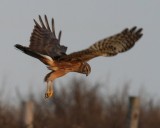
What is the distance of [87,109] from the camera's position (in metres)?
30.3

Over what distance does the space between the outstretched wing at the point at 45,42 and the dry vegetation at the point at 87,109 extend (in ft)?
29.9

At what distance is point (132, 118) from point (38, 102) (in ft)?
37.3

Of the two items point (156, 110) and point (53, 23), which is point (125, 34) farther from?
point (156, 110)

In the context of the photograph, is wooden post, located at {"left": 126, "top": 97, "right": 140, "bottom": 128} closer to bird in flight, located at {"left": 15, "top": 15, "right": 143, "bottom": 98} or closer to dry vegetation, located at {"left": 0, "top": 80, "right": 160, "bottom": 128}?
bird in flight, located at {"left": 15, "top": 15, "right": 143, "bottom": 98}

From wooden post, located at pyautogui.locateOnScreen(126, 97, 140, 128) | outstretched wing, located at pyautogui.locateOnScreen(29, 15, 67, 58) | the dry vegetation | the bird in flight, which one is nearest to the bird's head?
the bird in flight

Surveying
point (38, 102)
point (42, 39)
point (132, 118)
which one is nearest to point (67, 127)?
point (38, 102)

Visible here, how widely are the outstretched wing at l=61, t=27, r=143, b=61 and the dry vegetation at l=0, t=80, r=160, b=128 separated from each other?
11.6 metres

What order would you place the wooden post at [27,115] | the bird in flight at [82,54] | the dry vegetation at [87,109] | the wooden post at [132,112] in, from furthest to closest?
the dry vegetation at [87,109] < the wooden post at [27,115] < the wooden post at [132,112] < the bird in flight at [82,54]

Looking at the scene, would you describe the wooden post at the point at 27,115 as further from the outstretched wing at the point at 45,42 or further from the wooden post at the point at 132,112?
the outstretched wing at the point at 45,42

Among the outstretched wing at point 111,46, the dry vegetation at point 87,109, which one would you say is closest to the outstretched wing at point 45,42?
the outstretched wing at point 111,46

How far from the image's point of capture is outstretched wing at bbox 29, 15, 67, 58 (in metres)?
15.9

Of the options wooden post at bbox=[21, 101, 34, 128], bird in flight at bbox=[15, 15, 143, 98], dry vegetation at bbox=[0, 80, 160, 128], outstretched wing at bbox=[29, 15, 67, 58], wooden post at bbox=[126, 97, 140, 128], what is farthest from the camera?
dry vegetation at bbox=[0, 80, 160, 128]

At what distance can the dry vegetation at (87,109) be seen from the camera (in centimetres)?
2798

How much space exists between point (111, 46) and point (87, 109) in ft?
51.1
